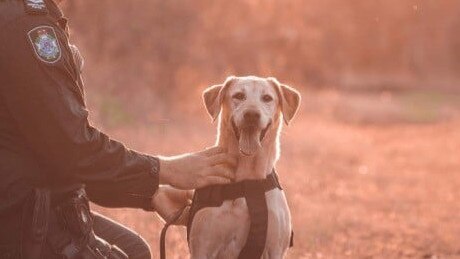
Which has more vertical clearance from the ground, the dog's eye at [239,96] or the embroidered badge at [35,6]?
the embroidered badge at [35,6]

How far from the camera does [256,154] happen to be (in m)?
5.30

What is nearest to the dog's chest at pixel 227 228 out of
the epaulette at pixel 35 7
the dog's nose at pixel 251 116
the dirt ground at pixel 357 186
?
the dog's nose at pixel 251 116

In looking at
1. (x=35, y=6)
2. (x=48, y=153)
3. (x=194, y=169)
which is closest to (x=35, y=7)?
(x=35, y=6)

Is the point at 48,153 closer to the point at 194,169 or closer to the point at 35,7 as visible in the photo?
Answer: the point at 35,7

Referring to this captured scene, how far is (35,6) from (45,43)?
0.64 ft

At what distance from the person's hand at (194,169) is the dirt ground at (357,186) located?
255cm

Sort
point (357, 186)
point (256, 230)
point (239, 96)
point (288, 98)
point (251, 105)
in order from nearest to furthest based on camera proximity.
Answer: point (256, 230) < point (251, 105) < point (239, 96) < point (288, 98) < point (357, 186)

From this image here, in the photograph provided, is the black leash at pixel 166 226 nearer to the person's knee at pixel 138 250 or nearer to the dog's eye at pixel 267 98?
the person's knee at pixel 138 250

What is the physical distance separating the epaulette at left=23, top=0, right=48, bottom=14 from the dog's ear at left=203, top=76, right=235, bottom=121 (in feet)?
6.36

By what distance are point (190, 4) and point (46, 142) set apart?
21.3 metres

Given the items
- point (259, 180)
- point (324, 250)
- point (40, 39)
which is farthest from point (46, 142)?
point (324, 250)

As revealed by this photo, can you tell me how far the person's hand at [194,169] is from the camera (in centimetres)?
441

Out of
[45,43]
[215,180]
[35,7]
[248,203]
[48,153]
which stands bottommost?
[248,203]

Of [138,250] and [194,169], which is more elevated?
[194,169]
